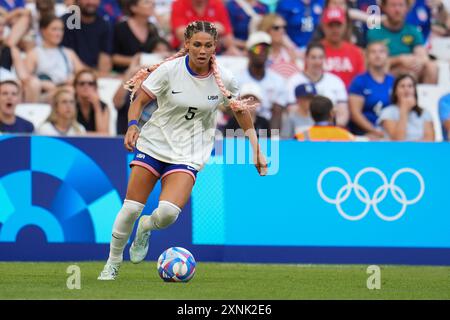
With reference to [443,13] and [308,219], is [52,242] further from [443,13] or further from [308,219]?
[443,13]

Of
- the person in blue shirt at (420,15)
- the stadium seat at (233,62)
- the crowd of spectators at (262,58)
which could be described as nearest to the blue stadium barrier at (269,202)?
the crowd of spectators at (262,58)

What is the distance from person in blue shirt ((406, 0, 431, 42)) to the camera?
19.0m

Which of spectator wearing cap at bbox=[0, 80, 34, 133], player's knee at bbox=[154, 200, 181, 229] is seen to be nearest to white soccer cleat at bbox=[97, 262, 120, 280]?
player's knee at bbox=[154, 200, 181, 229]

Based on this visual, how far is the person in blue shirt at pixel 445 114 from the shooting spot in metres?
16.9

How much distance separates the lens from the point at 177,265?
1061 centimetres

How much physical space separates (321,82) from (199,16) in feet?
7.08

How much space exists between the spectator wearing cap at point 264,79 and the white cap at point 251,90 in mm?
268

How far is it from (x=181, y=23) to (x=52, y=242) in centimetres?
522

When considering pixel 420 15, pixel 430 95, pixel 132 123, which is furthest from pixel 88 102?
pixel 420 15

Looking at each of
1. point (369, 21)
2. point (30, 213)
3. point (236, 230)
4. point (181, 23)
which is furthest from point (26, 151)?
point (369, 21)

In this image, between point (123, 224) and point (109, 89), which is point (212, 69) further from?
point (109, 89)

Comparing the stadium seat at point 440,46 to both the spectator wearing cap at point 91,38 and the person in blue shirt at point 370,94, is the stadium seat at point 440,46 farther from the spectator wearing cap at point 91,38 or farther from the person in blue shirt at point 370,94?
the spectator wearing cap at point 91,38

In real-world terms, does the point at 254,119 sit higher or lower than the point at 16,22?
lower

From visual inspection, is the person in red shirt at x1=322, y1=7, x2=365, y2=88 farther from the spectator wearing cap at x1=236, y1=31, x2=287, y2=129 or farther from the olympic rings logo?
the olympic rings logo
